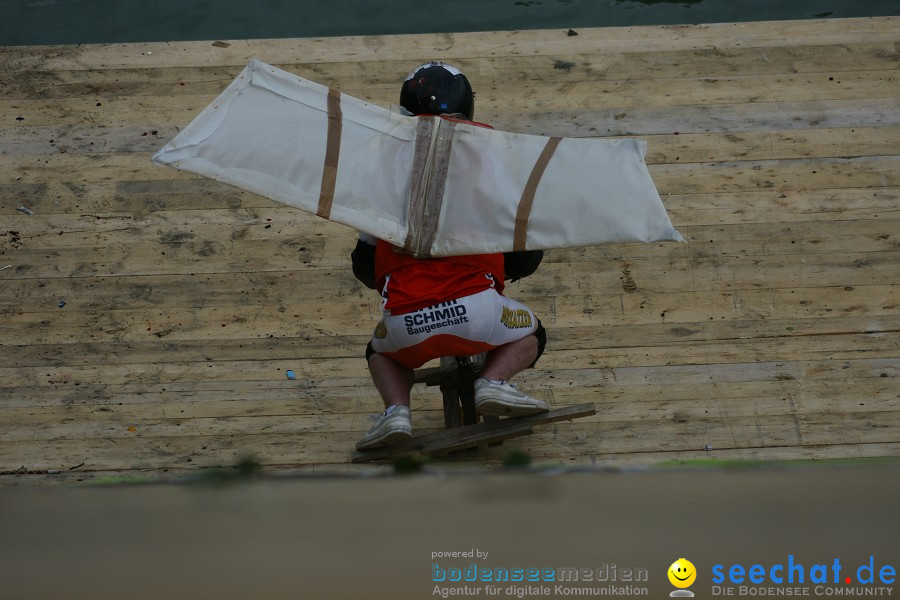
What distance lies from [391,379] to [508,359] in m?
0.39

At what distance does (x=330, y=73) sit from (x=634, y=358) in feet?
7.53

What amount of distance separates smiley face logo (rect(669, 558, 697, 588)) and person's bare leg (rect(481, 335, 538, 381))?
123 cm

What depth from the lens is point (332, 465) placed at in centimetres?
346

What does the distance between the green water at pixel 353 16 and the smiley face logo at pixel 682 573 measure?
5.23 meters

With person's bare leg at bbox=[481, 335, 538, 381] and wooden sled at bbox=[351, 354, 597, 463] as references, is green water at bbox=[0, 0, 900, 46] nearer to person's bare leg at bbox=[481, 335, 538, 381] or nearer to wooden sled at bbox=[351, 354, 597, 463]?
wooden sled at bbox=[351, 354, 597, 463]

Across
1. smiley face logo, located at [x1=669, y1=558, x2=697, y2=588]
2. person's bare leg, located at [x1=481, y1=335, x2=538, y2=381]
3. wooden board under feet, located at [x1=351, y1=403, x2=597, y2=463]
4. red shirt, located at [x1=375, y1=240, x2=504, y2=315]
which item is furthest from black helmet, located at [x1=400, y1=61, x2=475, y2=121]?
smiley face logo, located at [x1=669, y1=558, x2=697, y2=588]

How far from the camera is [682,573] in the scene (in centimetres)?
203

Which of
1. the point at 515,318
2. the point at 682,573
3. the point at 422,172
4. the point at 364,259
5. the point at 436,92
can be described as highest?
the point at 436,92

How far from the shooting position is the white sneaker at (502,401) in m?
3.11

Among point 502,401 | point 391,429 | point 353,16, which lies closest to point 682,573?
point 502,401

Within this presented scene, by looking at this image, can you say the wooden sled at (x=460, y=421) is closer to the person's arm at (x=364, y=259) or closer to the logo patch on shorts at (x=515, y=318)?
the logo patch on shorts at (x=515, y=318)

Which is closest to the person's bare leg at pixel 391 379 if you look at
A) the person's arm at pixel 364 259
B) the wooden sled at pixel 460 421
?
the wooden sled at pixel 460 421

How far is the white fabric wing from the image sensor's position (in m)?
2.80

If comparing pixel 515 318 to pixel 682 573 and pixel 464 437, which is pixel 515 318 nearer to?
pixel 464 437
